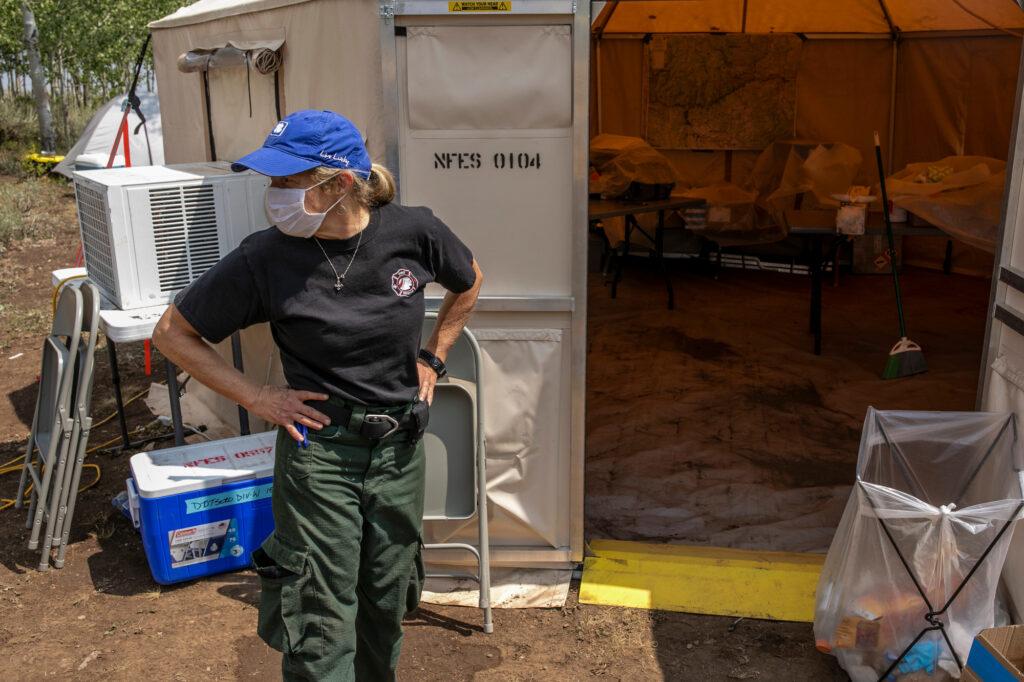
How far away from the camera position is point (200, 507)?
4254 mm

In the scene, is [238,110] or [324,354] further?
[238,110]

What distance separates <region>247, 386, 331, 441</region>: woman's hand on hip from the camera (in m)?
2.74

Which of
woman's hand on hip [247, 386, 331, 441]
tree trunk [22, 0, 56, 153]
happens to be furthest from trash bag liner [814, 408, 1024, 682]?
tree trunk [22, 0, 56, 153]

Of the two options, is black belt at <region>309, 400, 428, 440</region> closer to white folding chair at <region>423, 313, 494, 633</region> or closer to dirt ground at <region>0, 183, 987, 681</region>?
white folding chair at <region>423, 313, 494, 633</region>

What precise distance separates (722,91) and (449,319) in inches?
325

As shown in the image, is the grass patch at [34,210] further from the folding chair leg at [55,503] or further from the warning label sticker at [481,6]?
the warning label sticker at [481,6]

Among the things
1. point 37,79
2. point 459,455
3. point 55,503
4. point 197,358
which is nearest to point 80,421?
point 55,503

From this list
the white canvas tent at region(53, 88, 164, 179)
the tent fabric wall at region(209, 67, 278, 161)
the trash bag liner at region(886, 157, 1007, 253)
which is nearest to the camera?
the tent fabric wall at region(209, 67, 278, 161)

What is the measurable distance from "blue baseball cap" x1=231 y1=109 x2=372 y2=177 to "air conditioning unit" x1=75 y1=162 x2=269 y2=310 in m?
2.00

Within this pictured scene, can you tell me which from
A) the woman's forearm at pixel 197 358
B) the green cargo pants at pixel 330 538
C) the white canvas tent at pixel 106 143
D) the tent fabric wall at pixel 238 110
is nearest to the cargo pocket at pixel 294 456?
the green cargo pants at pixel 330 538

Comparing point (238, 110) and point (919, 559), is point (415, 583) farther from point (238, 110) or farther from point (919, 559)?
point (238, 110)

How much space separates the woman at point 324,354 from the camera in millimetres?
2707

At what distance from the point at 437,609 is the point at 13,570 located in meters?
1.98

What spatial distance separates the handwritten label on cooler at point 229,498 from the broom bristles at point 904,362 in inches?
173
